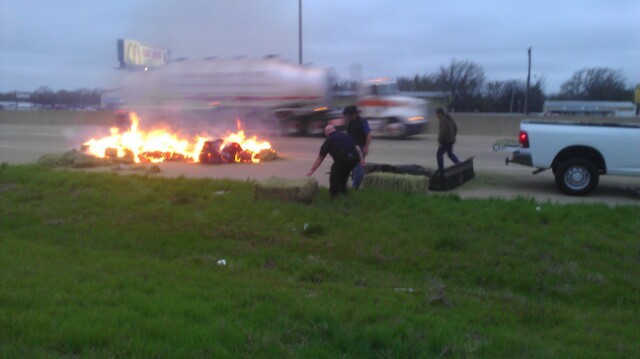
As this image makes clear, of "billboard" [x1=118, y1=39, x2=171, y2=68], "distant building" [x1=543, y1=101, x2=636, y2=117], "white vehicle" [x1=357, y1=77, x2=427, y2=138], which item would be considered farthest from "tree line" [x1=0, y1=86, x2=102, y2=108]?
"distant building" [x1=543, y1=101, x2=636, y2=117]

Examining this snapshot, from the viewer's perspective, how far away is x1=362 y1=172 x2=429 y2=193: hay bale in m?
10.9

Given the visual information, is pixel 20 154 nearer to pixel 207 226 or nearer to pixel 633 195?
pixel 207 226

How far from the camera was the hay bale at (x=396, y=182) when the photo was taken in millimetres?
10859

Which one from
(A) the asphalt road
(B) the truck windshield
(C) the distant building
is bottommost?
(A) the asphalt road

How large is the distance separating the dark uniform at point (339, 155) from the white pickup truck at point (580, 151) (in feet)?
12.8

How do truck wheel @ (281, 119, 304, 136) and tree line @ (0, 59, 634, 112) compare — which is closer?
truck wheel @ (281, 119, 304, 136)

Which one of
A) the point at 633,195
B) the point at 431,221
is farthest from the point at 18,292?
the point at 633,195

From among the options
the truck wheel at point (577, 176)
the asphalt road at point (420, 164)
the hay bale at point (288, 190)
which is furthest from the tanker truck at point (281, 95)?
the truck wheel at point (577, 176)

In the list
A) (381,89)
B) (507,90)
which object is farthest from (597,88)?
(381,89)

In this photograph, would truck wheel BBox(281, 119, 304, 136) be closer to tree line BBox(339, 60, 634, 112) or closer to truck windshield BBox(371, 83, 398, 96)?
Result: truck windshield BBox(371, 83, 398, 96)

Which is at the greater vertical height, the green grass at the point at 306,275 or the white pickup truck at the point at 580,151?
the white pickup truck at the point at 580,151

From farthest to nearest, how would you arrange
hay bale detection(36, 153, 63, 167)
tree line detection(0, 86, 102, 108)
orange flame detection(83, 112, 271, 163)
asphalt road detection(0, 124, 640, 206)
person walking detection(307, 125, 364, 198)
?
tree line detection(0, 86, 102, 108) < orange flame detection(83, 112, 271, 163) < hay bale detection(36, 153, 63, 167) < asphalt road detection(0, 124, 640, 206) < person walking detection(307, 125, 364, 198)

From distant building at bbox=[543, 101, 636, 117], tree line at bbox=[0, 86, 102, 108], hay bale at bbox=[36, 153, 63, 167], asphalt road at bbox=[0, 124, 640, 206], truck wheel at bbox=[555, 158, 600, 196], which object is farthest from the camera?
distant building at bbox=[543, 101, 636, 117]

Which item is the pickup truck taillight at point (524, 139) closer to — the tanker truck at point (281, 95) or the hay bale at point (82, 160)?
the hay bale at point (82, 160)
